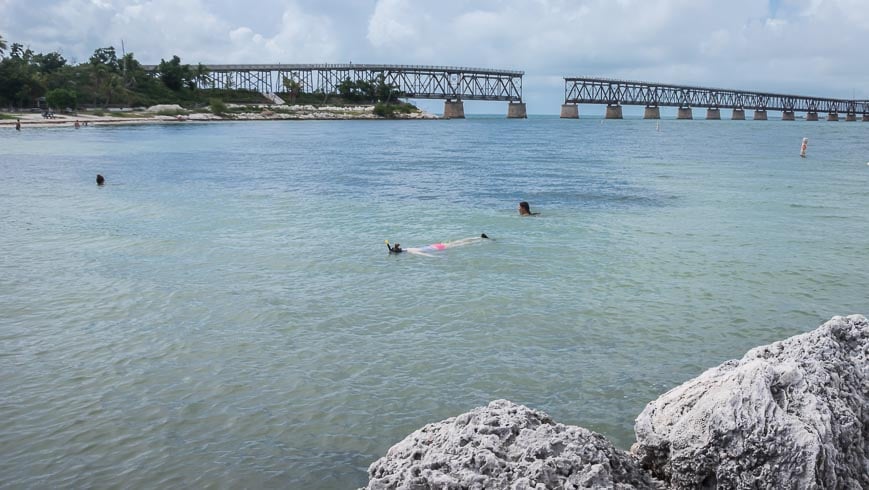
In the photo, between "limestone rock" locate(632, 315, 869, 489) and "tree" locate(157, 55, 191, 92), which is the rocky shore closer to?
"limestone rock" locate(632, 315, 869, 489)

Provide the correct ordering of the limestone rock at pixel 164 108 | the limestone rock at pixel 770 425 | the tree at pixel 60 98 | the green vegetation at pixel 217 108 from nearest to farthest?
the limestone rock at pixel 770 425 → the tree at pixel 60 98 → the limestone rock at pixel 164 108 → the green vegetation at pixel 217 108

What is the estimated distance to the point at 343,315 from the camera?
13297 millimetres

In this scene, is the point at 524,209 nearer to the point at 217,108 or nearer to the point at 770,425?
the point at 770,425

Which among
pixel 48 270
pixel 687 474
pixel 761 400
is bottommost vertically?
pixel 48 270

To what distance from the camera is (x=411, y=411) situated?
30.0 feet

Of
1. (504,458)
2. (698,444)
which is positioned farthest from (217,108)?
(698,444)

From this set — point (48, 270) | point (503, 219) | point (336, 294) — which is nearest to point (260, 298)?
point (336, 294)

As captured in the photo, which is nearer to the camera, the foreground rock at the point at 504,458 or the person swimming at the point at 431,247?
the foreground rock at the point at 504,458

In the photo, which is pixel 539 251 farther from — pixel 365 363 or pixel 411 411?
pixel 411 411

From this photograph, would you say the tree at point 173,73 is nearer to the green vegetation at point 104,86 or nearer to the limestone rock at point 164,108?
the green vegetation at point 104,86

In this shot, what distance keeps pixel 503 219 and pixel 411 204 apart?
548 centimetres

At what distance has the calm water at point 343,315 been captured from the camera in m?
8.52

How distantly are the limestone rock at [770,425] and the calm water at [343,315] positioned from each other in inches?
102

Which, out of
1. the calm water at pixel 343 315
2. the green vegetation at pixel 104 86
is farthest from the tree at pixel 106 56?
the calm water at pixel 343 315
